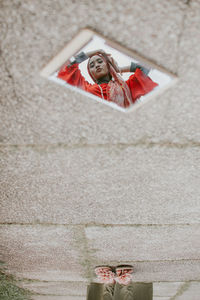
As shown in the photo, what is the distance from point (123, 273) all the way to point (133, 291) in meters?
0.32

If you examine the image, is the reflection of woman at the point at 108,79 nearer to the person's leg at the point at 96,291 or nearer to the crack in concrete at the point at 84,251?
the crack in concrete at the point at 84,251

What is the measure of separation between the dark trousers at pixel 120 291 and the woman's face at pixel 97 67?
181cm

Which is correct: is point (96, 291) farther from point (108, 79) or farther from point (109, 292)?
point (108, 79)

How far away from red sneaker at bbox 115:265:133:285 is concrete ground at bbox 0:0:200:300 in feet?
0.42

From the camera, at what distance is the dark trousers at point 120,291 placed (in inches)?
79.0

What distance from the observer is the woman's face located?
0.71 m

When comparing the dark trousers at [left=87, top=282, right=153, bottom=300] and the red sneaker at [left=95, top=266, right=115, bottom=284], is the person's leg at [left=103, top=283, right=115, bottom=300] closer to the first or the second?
the dark trousers at [left=87, top=282, right=153, bottom=300]

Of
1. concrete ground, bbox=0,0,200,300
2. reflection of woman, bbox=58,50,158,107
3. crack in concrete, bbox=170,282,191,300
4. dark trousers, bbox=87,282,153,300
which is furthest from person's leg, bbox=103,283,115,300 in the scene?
reflection of woman, bbox=58,50,158,107

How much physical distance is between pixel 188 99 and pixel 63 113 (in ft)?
1.19

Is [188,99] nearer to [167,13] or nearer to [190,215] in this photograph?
[167,13]

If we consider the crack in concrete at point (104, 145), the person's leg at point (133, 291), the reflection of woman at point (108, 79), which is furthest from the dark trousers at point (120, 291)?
the reflection of woman at point (108, 79)

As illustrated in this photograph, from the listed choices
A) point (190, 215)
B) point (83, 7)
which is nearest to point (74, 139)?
point (83, 7)

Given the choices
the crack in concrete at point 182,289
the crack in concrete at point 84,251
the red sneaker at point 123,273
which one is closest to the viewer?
the crack in concrete at point 84,251

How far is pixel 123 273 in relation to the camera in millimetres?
1918
